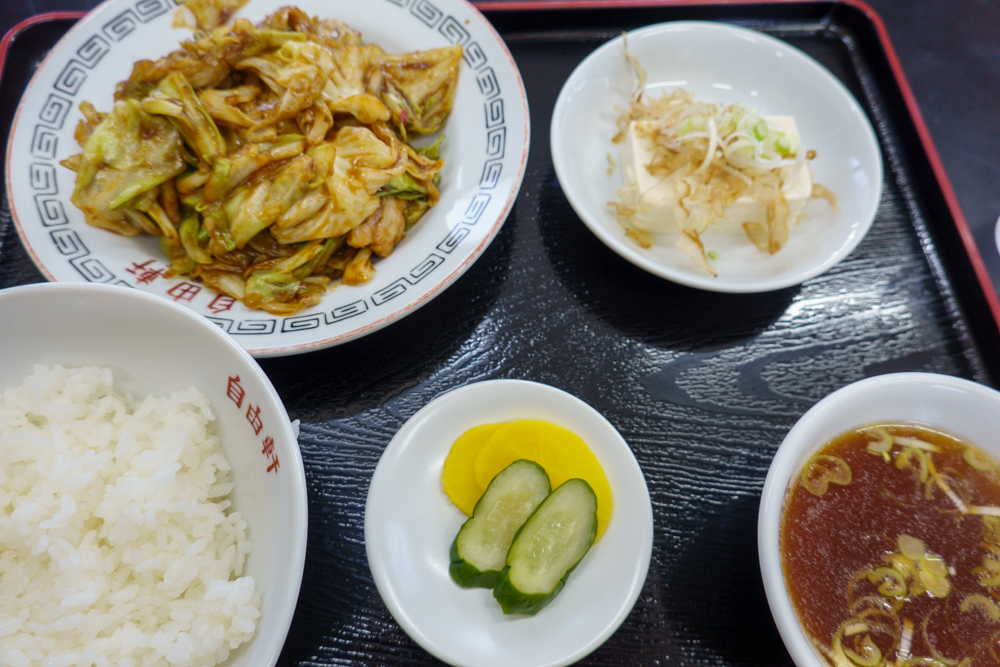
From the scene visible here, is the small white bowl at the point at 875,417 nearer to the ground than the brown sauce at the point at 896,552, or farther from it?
farther from it

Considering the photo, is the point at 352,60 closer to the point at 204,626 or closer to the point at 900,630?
the point at 204,626

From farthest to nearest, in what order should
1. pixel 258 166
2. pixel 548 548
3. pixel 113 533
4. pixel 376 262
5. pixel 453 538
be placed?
pixel 376 262
pixel 258 166
pixel 453 538
pixel 548 548
pixel 113 533

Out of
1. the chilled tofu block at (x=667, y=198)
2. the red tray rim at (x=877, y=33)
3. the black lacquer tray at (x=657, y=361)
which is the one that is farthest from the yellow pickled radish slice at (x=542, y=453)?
the red tray rim at (x=877, y=33)

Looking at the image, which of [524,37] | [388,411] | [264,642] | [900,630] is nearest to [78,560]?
[264,642]

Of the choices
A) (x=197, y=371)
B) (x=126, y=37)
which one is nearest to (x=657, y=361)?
(x=197, y=371)

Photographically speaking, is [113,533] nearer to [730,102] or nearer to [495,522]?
[495,522]

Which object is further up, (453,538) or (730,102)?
(730,102)

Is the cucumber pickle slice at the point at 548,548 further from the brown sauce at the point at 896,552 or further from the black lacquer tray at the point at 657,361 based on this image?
the brown sauce at the point at 896,552
